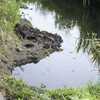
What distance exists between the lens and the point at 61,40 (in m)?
13.5

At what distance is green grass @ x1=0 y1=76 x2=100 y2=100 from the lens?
266 inches

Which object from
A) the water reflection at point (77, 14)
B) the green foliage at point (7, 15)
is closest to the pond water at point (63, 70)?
the water reflection at point (77, 14)

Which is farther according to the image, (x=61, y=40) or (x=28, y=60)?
(x=61, y=40)

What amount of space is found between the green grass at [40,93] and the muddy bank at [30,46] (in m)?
2.12

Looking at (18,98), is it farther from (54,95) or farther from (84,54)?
(84,54)

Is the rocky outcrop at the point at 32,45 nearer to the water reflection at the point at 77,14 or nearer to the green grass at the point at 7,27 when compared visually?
the green grass at the point at 7,27

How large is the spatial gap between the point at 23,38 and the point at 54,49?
106 centimetres

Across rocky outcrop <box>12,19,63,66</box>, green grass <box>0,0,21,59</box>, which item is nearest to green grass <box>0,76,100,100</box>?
green grass <box>0,0,21,59</box>

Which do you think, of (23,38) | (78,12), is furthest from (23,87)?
(78,12)

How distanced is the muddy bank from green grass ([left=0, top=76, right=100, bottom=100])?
212 centimetres

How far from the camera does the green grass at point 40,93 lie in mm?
6746

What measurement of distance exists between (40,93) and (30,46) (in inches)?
186

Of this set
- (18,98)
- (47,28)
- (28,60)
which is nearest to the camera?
(18,98)

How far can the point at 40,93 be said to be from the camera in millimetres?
7305
